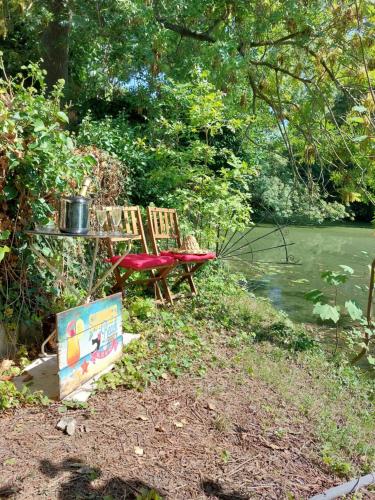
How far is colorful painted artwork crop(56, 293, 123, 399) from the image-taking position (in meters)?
2.95

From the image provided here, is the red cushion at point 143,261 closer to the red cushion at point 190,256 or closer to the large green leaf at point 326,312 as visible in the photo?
the red cushion at point 190,256

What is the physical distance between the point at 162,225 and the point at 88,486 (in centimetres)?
392

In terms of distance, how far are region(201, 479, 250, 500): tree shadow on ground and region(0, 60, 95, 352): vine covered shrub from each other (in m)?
2.10

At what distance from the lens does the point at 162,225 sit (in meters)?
5.82

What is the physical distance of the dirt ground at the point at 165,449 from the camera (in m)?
2.26

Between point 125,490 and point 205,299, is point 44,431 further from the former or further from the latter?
point 205,299

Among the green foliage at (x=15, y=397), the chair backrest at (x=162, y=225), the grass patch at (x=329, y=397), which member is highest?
the chair backrest at (x=162, y=225)

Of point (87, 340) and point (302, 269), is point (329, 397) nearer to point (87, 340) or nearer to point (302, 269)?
point (87, 340)

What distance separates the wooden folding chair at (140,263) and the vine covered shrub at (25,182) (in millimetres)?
815

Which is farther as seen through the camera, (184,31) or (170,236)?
(184,31)

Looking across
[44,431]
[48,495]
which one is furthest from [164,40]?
[48,495]

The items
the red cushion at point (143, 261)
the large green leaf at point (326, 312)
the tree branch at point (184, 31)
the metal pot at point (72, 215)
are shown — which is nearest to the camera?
the metal pot at point (72, 215)

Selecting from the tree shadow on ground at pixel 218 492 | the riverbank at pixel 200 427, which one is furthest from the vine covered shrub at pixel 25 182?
the tree shadow on ground at pixel 218 492

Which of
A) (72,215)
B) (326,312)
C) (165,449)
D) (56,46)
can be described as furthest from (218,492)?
(56,46)
